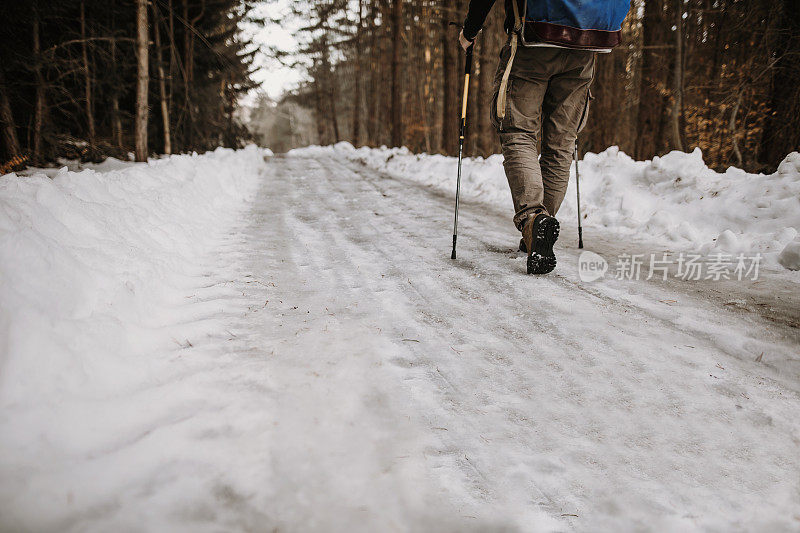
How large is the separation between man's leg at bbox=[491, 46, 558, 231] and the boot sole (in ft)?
0.74

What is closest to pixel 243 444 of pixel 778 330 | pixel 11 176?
pixel 11 176

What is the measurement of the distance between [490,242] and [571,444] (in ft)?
8.46

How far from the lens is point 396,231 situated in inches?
167

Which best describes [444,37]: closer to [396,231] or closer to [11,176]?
[396,231]

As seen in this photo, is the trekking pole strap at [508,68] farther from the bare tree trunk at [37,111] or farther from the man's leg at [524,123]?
the bare tree trunk at [37,111]

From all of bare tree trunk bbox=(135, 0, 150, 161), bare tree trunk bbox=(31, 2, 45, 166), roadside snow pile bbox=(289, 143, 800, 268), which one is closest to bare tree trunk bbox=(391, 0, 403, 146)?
bare tree trunk bbox=(135, 0, 150, 161)

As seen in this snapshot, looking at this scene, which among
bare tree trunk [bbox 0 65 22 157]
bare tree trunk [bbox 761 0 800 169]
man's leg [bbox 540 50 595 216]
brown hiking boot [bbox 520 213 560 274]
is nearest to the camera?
brown hiking boot [bbox 520 213 560 274]

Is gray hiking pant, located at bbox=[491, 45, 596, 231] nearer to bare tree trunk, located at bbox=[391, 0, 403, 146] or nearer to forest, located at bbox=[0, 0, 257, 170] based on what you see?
forest, located at bbox=[0, 0, 257, 170]

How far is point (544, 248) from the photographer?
9.34 feet

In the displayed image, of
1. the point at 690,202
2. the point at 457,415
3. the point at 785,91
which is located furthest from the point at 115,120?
the point at 785,91

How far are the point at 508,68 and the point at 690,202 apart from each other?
266 centimetres

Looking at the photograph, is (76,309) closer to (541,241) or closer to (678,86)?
(541,241)

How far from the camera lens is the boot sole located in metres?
2.79

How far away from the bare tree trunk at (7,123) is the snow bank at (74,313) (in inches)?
367
